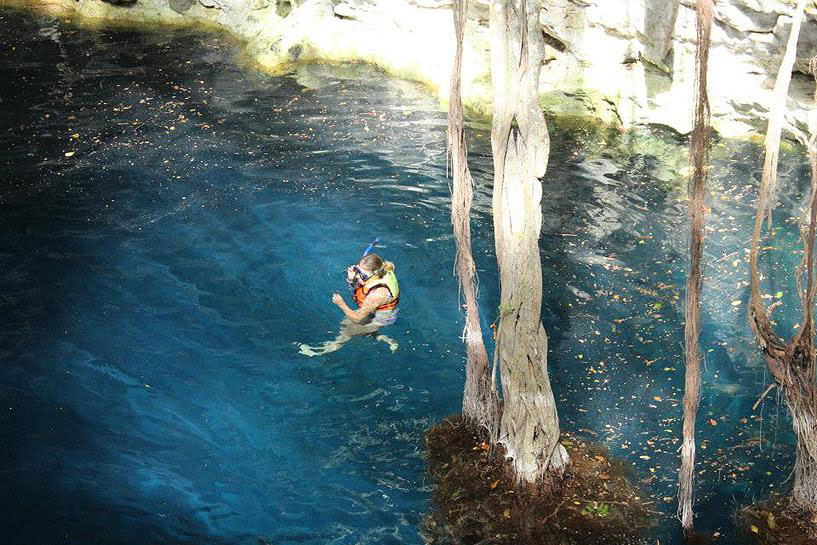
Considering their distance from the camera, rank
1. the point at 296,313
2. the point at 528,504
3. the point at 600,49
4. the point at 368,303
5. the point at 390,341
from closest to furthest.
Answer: the point at 528,504
the point at 368,303
the point at 390,341
the point at 296,313
the point at 600,49

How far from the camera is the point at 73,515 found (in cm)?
765

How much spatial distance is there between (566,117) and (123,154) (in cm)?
785

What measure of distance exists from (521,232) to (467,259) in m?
0.75

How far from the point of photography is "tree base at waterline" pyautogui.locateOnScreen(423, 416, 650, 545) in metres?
7.22

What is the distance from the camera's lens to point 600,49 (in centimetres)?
1516

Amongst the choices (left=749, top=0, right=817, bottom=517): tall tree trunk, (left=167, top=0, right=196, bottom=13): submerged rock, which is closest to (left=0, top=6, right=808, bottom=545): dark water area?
(left=749, top=0, right=817, bottom=517): tall tree trunk

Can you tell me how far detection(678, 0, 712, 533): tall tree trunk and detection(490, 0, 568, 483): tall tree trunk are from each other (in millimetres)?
1172

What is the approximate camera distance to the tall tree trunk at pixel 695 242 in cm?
514

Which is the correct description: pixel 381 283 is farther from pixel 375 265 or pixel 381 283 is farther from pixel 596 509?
pixel 596 509

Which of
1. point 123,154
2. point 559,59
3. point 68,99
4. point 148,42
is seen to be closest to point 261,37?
point 148,42

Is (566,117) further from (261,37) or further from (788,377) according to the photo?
(788,377)

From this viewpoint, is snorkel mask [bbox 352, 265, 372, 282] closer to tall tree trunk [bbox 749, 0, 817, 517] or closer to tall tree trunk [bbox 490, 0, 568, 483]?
tall tree trunk [bbox 490, 0, 568, 483]

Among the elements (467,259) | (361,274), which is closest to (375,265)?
(361,274)

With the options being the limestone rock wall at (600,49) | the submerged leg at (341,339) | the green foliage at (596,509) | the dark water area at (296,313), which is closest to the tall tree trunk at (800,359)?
the dark water area at (296,313)
